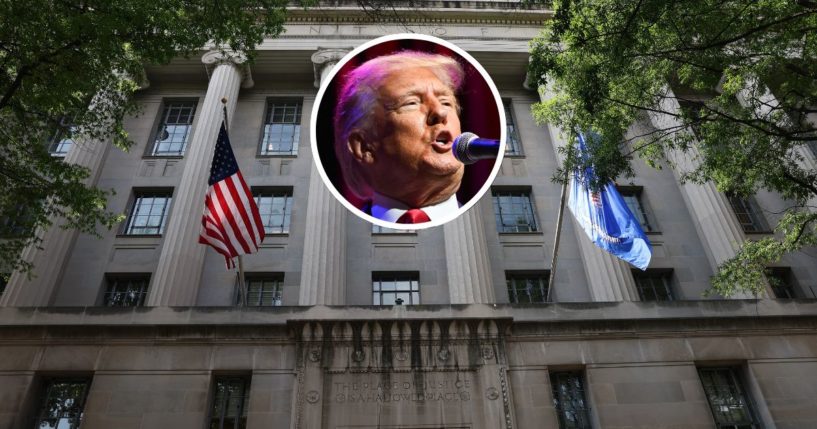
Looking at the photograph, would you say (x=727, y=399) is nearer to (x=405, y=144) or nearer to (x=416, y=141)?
(x=416, y=141)

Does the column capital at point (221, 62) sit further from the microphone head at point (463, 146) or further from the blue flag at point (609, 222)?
the blue flag at point (609, 222)

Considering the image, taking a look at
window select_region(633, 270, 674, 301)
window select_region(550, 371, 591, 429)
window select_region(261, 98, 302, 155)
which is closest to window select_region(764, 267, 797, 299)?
window select_region(633, 270, 674, 301)

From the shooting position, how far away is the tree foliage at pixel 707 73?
44.2 ft

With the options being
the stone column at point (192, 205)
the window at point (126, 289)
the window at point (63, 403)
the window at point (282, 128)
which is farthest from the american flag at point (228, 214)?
the window at point (282, 128)

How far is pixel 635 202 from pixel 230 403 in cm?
1764

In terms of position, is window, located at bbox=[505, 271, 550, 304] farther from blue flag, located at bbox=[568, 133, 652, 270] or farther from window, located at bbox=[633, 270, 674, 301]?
blue flag, located at bbox=[568, 133, 652, 270]

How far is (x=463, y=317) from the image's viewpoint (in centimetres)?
1503

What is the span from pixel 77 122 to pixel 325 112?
8.75 m

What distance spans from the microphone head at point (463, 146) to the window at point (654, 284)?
26.7ft

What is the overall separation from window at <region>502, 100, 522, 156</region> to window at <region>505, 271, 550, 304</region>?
19.9 ft

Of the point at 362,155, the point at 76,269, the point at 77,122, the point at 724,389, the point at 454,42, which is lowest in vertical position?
the point at 724,389

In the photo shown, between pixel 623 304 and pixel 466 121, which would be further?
pixel 466 121

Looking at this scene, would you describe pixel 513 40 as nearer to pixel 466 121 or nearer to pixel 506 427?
pixel 466 121

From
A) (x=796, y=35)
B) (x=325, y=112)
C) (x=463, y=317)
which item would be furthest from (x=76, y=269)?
(x=796, y=35)
